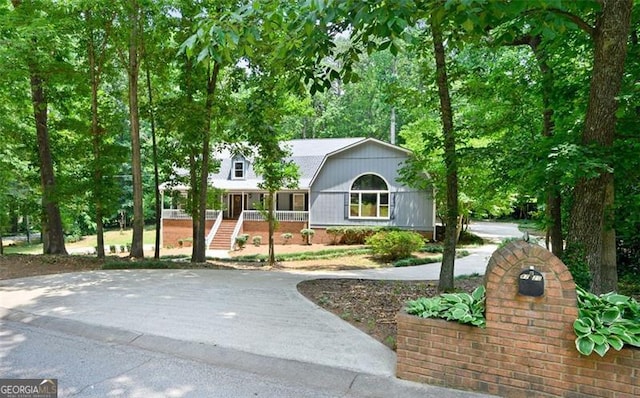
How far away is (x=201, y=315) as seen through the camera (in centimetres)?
534

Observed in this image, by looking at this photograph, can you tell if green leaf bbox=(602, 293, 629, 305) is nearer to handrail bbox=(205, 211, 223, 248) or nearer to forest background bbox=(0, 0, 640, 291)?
forest background bbox=(0, 0, 640, 291)

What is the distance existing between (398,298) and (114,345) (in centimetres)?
427

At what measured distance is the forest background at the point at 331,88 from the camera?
378 cm

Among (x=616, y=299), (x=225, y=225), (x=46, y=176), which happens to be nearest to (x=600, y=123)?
(x=616, y=299)

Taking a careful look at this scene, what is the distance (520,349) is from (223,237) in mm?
20610

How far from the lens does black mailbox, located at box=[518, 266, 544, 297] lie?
3.08 metres

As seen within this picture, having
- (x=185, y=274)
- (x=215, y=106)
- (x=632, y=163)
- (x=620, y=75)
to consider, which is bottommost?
(x=185, y=274)

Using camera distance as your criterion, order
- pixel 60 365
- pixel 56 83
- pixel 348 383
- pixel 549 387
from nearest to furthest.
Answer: pixel 549 387
pixel 348 383
pixel 60 365
pixel 56 83

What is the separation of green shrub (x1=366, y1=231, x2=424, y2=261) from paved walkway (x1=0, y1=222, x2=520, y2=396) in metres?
8.22

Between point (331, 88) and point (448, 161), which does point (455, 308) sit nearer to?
point (448, 161)

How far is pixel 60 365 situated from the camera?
3.73 meters

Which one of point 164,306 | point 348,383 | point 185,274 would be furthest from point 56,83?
point 348,383

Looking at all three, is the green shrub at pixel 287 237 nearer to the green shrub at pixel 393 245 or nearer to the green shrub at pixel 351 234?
the green shrub at pixel 351 234

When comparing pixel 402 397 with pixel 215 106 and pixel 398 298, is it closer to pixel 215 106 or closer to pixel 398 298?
pixel 398 298
